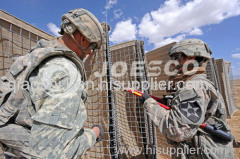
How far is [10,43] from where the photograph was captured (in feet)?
6.44

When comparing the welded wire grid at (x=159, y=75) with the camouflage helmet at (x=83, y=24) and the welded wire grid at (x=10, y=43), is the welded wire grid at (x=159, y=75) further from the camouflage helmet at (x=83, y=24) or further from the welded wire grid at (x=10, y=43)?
the welded wire grid at (x=10, y=43)

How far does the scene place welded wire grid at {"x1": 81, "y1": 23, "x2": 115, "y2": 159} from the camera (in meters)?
2.18

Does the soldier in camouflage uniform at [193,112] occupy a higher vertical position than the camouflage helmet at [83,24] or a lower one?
lower

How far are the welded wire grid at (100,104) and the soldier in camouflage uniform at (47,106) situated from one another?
105cm

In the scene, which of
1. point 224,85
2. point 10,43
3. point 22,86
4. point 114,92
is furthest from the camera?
point 224,85

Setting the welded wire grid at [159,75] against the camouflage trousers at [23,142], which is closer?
the camouflage trousers at [23,142]

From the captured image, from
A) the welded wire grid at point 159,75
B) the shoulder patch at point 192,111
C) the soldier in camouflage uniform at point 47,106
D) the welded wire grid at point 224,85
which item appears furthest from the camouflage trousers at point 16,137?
the welded wire grid at point 224,85

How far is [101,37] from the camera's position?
4.49 feet

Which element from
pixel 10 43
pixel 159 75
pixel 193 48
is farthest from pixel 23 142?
pixel 159 75

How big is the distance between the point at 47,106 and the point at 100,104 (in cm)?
151

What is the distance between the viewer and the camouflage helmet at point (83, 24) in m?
1.22

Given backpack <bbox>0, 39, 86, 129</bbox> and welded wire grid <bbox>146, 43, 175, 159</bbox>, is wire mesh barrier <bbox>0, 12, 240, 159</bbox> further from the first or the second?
backpack <bbox>0, 39, 86, 129</bbox>

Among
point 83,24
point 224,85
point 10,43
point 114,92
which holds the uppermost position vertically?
point 10,43

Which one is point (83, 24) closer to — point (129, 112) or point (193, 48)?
point (193, 48)
